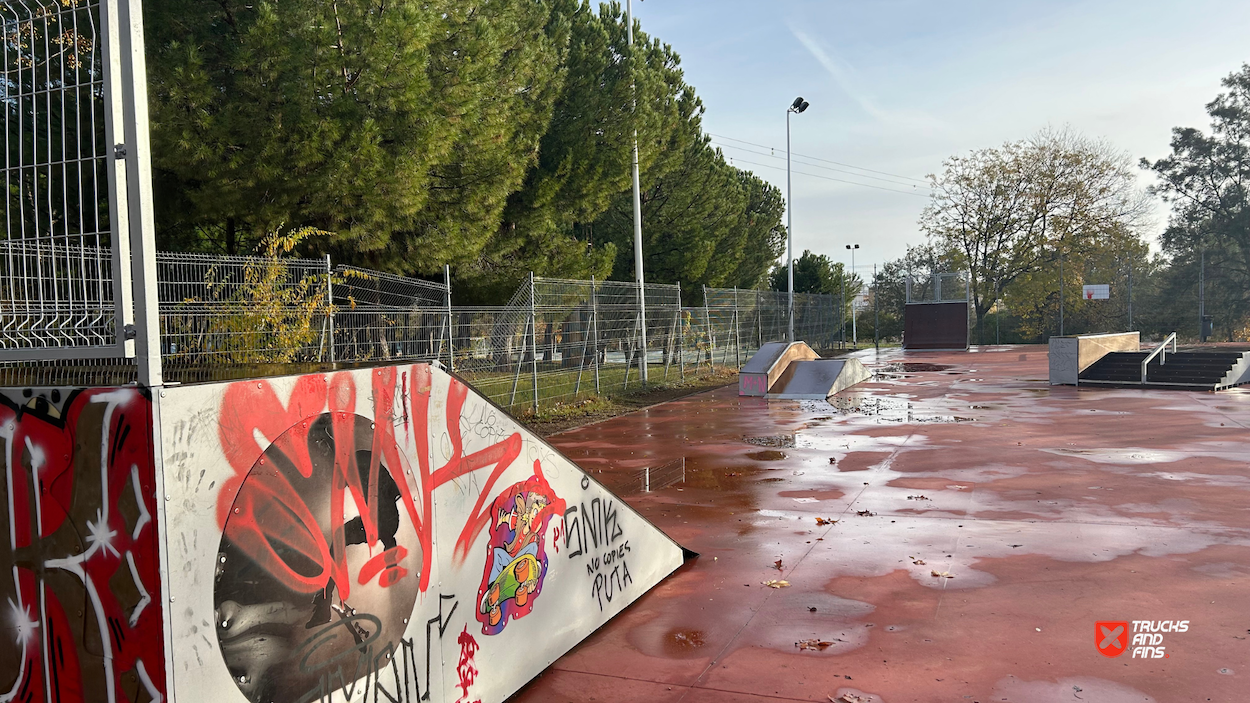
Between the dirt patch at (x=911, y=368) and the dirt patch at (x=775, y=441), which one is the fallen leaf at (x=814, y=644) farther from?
the dirt patch at (x=911, y=368)

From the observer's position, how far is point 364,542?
11.2 ft

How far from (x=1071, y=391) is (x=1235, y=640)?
52.8 ft

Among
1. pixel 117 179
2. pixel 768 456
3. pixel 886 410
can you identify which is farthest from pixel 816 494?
pixel 886 410

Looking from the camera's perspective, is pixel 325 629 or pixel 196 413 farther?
pixel 325 629

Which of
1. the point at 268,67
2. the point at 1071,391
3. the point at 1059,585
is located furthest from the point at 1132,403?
the point at 268,67

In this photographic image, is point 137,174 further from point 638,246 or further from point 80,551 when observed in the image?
point 638,246

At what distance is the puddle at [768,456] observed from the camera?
10656 millimetres

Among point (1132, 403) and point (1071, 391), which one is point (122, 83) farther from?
point (1071, 391)

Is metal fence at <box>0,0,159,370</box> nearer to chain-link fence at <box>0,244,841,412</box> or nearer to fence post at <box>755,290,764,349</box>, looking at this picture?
chain-link fence at <box>0,244,841,412</box>

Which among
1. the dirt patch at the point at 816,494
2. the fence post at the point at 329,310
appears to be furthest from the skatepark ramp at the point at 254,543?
the fence post at the point at 329,310

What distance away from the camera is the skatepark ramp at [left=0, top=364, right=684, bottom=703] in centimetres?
271

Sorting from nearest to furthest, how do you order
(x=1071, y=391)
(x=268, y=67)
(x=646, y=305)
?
(x=268, y=67)
(x=1071, y=391)
(x=646, y=305)

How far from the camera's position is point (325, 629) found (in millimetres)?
3203

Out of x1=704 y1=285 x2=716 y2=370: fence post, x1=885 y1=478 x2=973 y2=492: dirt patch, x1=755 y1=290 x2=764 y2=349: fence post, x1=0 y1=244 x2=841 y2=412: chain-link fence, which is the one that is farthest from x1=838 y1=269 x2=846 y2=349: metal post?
x1=885 y1=478 x2=973 y2=492: dirt patch
